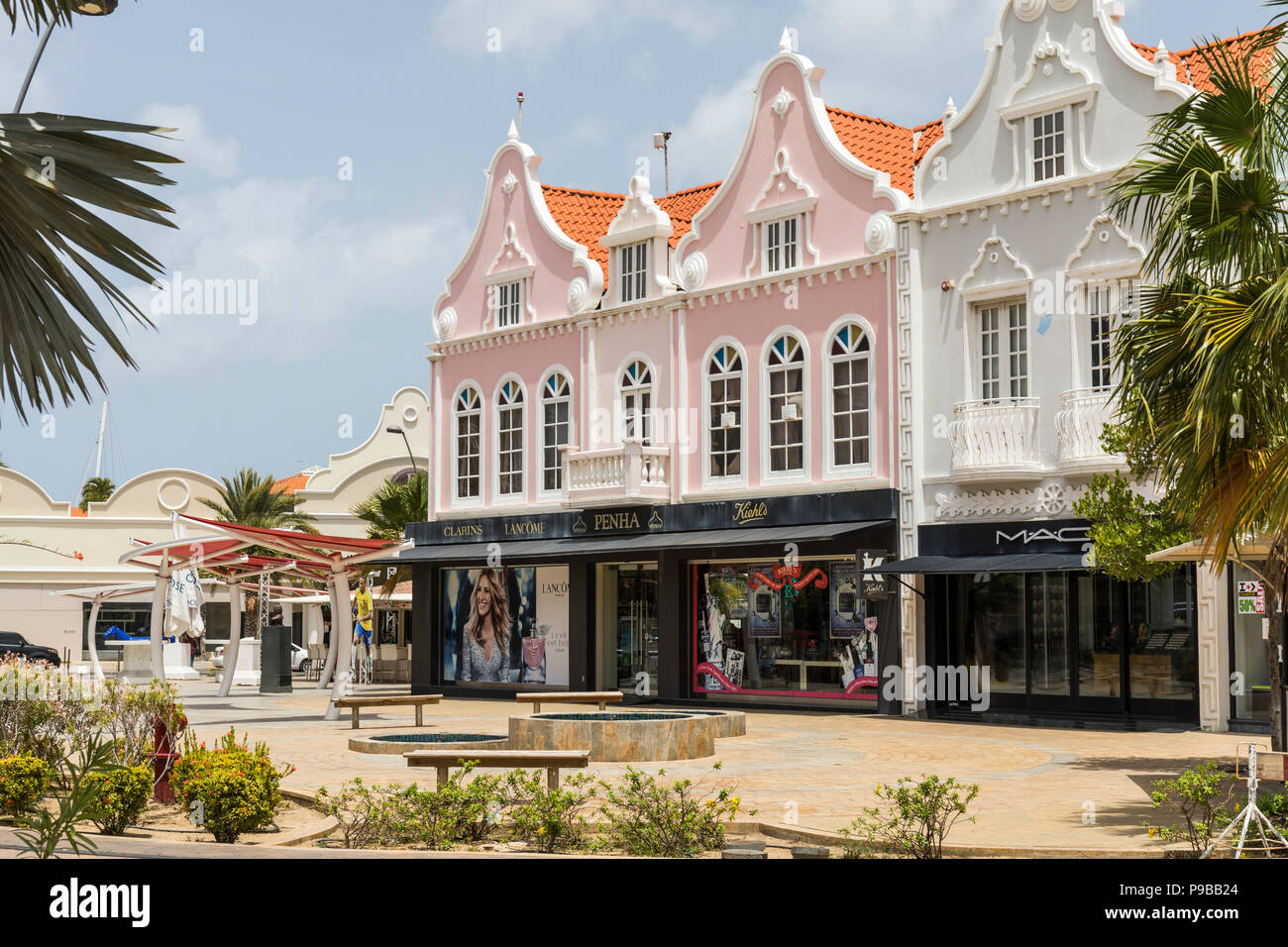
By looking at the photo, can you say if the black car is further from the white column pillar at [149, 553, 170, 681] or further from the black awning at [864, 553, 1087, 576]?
the black awning at [864, 553, 1087, 576]

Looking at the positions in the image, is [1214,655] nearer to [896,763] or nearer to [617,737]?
[896,763]

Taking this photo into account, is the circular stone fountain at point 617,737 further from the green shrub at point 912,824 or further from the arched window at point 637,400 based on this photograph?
the arched window at point 637,400

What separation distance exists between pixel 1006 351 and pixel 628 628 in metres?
10.7

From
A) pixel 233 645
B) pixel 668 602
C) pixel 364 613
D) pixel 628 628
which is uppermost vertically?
pixel 668 602

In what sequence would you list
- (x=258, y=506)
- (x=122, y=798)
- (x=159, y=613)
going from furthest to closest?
1. (x=258, y=506)
2. (x=159, y=613)
3. (x=122, y=798)

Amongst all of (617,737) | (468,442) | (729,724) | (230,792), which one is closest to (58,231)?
(230,792)

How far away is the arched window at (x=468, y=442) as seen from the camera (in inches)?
1369

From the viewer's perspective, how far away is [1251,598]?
2047 centimetres

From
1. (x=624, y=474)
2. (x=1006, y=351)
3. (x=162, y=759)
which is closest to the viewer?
(x=162, y=759)

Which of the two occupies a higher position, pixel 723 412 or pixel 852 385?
pixel 852 385

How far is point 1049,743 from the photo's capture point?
19.9 meters

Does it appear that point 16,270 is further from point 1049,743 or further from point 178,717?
point 1049,743

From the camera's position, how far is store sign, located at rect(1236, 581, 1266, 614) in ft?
66.6
